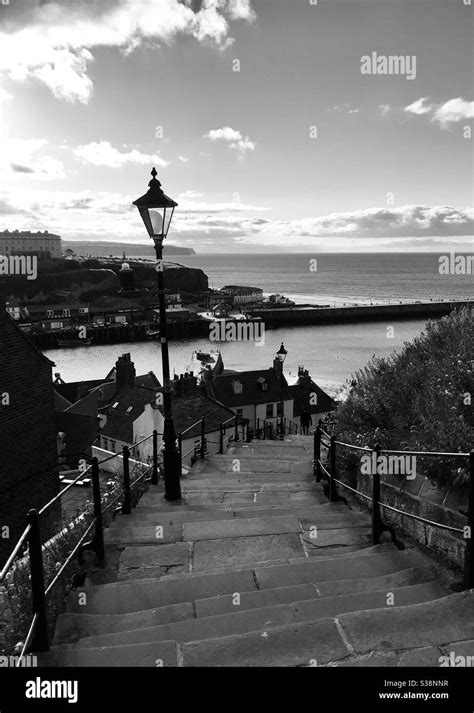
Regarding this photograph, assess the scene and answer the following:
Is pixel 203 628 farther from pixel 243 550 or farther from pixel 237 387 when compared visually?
pixel 237 387

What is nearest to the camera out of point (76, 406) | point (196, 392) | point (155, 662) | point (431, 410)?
point (155, 662)

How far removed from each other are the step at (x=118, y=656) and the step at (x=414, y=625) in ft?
3.83

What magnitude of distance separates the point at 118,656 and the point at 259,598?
1217 mm

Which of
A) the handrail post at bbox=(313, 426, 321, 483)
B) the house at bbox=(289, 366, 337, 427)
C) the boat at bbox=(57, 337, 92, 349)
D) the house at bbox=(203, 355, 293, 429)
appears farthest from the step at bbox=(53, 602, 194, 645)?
the boat at bbox=(57, 337, 92, 349)

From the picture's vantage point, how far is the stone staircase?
3.24 m

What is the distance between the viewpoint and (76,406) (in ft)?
132

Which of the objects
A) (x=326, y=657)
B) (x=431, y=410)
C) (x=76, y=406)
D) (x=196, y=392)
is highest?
(x=431, y=410)

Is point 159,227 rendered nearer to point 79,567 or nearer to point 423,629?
point 79,567

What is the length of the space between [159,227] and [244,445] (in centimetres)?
763

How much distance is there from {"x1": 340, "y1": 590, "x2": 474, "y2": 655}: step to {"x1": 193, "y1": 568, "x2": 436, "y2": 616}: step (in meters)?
0.46

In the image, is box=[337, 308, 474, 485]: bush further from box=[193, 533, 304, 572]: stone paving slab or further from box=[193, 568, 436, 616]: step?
box=[193, 533, 304, 572]: stone paving slab

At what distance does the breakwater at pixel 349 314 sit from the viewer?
118875 millimetres

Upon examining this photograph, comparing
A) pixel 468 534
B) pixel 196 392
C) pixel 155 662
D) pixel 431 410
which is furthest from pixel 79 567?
pixel 196 392

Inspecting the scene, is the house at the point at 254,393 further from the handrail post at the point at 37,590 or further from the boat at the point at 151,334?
the boat at the point at 151,334
